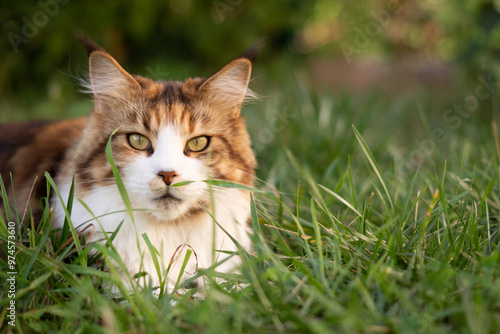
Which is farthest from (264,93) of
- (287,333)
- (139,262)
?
(287,333)

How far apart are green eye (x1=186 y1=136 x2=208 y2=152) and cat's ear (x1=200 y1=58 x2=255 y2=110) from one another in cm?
18

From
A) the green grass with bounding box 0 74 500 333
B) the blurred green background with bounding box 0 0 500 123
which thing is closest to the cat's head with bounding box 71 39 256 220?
the green grass with bounding box 0 74 500 333

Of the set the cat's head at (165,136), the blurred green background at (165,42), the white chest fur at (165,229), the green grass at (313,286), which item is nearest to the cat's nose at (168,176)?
the cat's head at (165,136)

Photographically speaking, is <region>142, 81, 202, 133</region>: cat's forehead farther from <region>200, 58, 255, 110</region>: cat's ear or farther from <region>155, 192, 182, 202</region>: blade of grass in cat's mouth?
<region>155, 192, 182, 202</region>: blade of grass in cat's mouth

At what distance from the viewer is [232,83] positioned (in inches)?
73.7

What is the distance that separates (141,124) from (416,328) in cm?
115

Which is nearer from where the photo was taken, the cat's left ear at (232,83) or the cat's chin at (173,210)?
the cat's chin at (173,210)

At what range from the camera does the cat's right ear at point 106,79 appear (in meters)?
1.70

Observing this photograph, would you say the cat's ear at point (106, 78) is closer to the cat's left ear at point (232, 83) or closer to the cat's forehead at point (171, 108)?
the cat's forehead at point (171, 108)

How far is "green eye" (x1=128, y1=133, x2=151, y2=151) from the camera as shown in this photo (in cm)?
170

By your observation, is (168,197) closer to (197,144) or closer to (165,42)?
(197,144)

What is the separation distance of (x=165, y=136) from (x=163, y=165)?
15 centimetres

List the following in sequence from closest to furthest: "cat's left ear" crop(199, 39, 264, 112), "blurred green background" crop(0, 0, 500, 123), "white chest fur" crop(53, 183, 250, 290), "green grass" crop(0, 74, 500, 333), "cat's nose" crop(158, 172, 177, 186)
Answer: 1. "green grass" crop(0, 74, 500, 333)
2. "cat's nose" crop(158, 172, 177, 186)
3. "white chest fur" crop(53, 183, 250, 290)
4. "cat's left ear" crop(199, 39, 264, 112)
5. "blurred green background" crop(0, 0, 500, 123)

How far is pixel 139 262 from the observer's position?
166 cm
